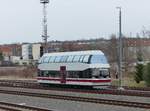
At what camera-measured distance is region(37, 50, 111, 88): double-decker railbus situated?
4322 cm

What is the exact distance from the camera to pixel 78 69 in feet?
146

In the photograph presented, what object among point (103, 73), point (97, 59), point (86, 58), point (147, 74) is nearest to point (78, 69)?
point (86, 58)

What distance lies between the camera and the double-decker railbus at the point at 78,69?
4322 cm

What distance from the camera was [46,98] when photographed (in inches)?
1390

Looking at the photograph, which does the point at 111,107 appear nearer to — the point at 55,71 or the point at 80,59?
the point at 80,59

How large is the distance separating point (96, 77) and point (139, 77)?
1139 cm

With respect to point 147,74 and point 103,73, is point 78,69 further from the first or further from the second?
point 147,74

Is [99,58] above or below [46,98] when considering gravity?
above

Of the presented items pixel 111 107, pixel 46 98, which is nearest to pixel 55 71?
pixel 46 98

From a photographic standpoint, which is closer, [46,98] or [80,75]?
[46,98]

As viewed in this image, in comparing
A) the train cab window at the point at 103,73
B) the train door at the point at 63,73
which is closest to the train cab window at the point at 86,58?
the train cab window at the point at 103,73

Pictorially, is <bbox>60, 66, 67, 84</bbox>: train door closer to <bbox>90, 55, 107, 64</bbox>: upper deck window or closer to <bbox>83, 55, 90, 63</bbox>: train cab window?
<bbox>83, 55, 90, 63</bbox>: train cab window

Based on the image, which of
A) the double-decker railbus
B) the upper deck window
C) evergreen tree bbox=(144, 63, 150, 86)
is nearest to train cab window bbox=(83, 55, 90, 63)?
the double-decker railbus

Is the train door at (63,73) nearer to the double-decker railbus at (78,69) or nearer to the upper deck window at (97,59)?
the double-decker railbus at (78,69)
